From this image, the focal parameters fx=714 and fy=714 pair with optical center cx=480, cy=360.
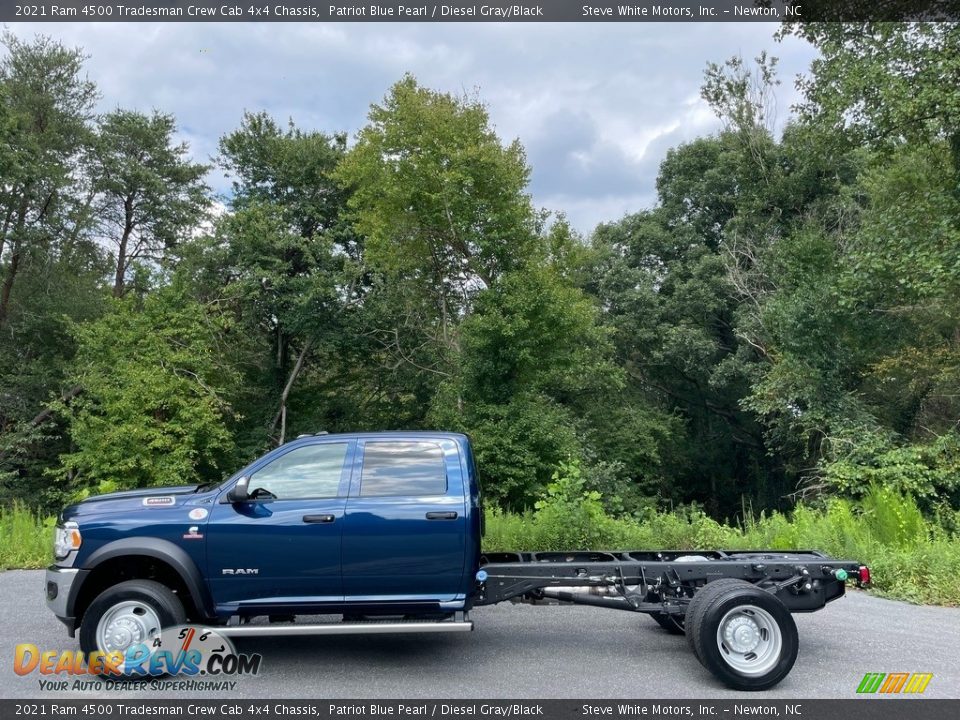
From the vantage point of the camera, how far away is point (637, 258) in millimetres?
33031

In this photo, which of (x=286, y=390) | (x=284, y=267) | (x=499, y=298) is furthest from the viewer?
(x=286, y=390)

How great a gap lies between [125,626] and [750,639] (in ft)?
15.7

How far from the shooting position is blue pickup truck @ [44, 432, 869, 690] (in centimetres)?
544

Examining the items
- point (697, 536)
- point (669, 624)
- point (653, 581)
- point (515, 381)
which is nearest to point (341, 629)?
point (653, 581)

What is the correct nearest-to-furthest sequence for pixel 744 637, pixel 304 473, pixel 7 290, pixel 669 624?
pixel 744 637
pixel 304 473
pixel 669 624
pixel 7 290

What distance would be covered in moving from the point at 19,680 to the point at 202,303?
23222 millimetres

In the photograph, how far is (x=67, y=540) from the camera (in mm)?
5609

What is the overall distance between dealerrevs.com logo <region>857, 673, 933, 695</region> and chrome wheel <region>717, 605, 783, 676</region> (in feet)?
2.22

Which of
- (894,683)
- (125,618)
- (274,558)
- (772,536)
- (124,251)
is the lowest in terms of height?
(894,683)

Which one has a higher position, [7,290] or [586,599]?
[7,290]

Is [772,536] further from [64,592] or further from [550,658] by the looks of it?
[64,592]

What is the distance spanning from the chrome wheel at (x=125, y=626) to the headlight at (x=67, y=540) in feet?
1.92

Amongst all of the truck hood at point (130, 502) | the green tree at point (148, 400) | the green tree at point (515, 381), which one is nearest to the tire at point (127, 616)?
the truck hood at point (130, 502)

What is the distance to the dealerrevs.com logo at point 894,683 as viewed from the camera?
5.31 m
